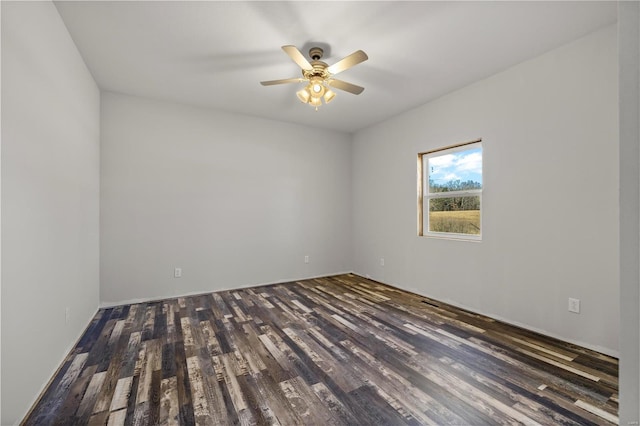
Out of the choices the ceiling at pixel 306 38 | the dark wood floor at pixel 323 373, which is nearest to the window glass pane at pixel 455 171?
the ceiling at pixel 306 38

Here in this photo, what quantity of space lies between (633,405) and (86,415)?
2368mm

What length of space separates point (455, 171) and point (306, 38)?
2434mm

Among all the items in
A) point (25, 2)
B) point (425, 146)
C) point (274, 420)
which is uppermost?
point (25, 2)

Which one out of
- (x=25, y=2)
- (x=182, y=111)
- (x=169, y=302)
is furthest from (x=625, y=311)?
(x=182, y=111)

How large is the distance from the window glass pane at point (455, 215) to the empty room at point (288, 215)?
31mm

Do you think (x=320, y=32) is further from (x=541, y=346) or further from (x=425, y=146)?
(x=541, y=346)

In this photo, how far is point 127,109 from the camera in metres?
3.59

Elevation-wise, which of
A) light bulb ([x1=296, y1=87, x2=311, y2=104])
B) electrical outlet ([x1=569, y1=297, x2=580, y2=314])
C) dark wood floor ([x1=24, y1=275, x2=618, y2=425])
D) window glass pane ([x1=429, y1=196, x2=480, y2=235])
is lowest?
dark wood floor ([x1=24, y1=275, x2=618, y2=425])

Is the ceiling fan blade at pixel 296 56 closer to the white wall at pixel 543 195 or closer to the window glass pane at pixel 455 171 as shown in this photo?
the white wall at pixel 543 195

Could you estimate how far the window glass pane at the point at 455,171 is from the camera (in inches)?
134

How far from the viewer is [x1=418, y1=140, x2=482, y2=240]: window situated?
341cm

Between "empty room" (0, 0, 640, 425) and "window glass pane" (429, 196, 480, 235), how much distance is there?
0.03 m

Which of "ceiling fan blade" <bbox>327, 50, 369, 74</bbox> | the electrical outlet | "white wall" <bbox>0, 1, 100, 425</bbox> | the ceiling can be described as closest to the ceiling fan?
"ceiling fan blade" <bbox>327, 50, 369, 74</bbox>

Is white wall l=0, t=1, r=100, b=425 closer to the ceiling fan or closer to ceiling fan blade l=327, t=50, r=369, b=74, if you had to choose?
the ceiling fan
